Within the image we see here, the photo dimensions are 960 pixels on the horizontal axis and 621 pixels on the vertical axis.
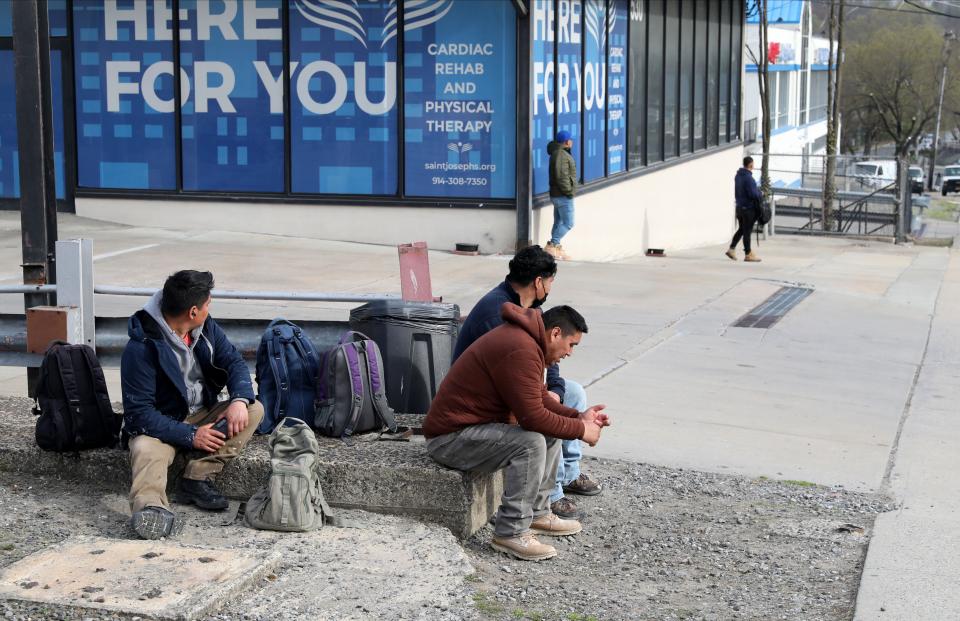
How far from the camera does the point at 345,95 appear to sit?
16.2 meters

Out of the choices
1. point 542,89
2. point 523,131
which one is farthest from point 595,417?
point 542,89

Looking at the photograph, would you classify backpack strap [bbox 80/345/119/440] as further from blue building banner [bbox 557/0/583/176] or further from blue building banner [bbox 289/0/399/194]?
blue building banner [bbox 557/0/583/176]

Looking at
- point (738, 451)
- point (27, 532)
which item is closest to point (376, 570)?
point (27, 532)

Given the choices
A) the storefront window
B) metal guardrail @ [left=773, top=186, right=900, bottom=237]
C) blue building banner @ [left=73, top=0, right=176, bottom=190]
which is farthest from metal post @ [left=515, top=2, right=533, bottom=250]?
metal guardrail @ [left=773, top=186, right=900, bottom=237]

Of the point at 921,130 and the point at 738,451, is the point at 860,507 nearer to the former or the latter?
the point at 738,451

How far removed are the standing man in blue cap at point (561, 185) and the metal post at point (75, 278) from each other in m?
9.74

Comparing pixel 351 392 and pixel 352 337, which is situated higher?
pixel 352 337

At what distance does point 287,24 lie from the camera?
16.2 meters

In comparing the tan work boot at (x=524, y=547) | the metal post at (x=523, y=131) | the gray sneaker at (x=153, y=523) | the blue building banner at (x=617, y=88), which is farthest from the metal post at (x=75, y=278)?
the blue building banner at (x=617, y=88)

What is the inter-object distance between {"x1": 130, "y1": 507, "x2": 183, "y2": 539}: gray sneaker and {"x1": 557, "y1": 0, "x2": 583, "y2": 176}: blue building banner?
41.3 ft

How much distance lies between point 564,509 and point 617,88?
598 inches

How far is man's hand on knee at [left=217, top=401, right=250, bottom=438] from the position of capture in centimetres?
545

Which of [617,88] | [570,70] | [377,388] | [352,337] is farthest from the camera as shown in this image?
[617,88]

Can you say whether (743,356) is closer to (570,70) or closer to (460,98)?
(460,98)
